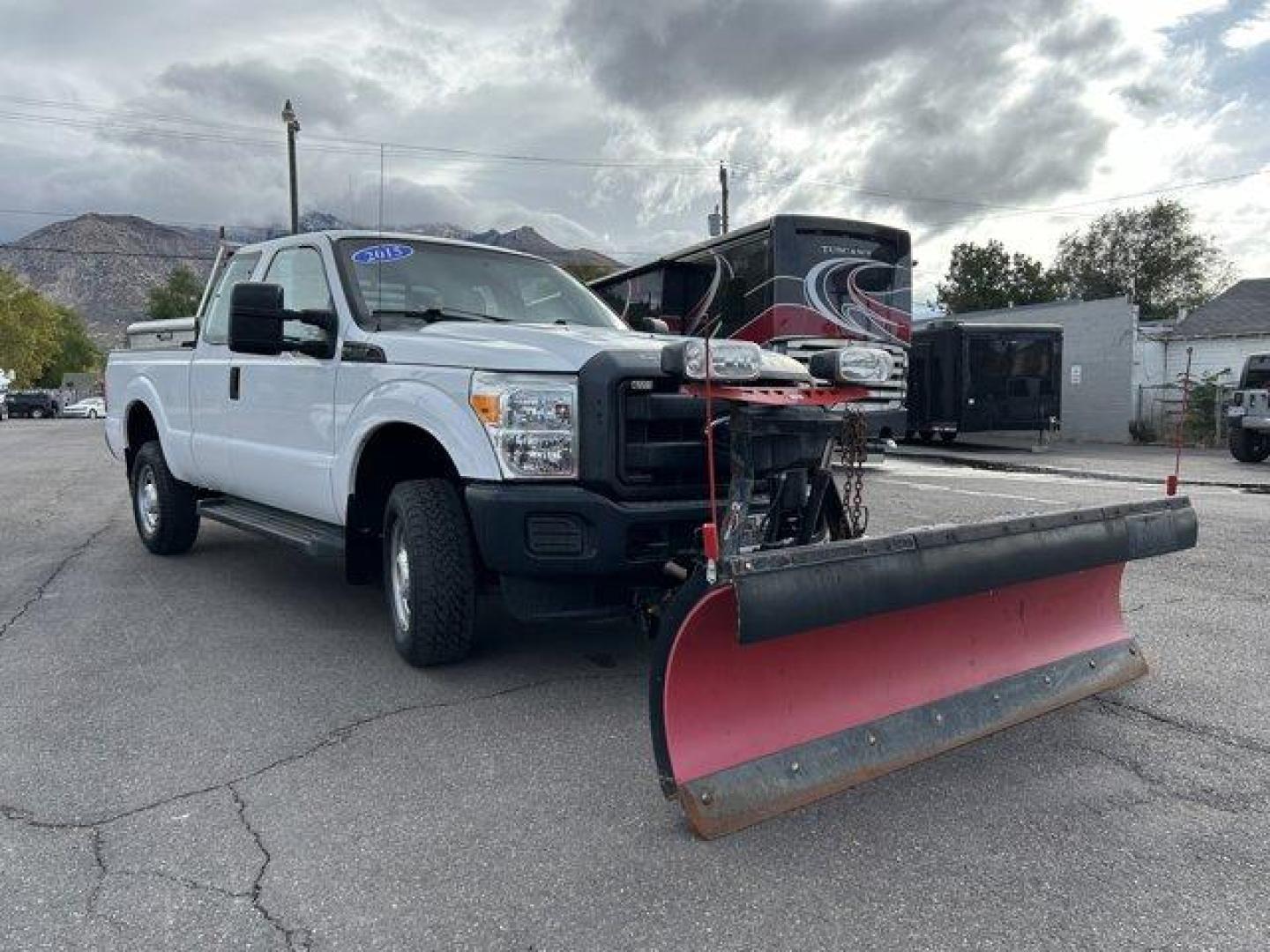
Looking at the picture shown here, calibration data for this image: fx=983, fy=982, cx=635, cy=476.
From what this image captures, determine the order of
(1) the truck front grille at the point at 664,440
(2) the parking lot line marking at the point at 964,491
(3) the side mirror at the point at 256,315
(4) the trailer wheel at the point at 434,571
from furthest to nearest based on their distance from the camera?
(2) the parking lot line marking at the point at 964,491, (3) the side mirror at the point at 256,315, (4) the trailer wheel at the point at 434,571, (1) the truck front grille at the point at 664,440

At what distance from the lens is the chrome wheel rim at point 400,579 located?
14.8ft

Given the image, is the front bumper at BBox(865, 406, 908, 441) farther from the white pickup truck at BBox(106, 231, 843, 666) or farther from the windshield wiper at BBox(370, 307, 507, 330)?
the windshield wiper at BBox(370, 307, 507, 330)

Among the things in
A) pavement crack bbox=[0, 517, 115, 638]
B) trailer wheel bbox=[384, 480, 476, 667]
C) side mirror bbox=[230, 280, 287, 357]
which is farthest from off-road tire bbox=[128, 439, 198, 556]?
trailer wheel bbox=[384, 480, 476, 667]

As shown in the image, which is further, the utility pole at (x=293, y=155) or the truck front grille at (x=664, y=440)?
the utility pole at (x=293, y=155)

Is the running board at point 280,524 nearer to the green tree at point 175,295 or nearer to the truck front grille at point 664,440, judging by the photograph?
the truck front grille at point 664,440

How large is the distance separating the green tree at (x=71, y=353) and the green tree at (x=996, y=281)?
7731 centimetres

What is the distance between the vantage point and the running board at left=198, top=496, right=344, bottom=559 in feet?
16.6

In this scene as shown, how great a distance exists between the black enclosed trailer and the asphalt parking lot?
16.5 metres

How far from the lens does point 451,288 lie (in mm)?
5289

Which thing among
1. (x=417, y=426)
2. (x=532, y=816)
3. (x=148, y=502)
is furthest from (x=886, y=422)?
(x=532, y=816)

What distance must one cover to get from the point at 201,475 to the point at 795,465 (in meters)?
4.50

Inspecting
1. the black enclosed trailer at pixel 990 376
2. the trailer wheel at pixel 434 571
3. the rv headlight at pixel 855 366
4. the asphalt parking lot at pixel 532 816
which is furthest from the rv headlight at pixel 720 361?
the black enclosed trailer at pixel 990 376

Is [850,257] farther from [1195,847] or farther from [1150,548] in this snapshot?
[1195,847]

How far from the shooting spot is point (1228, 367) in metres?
26.0
